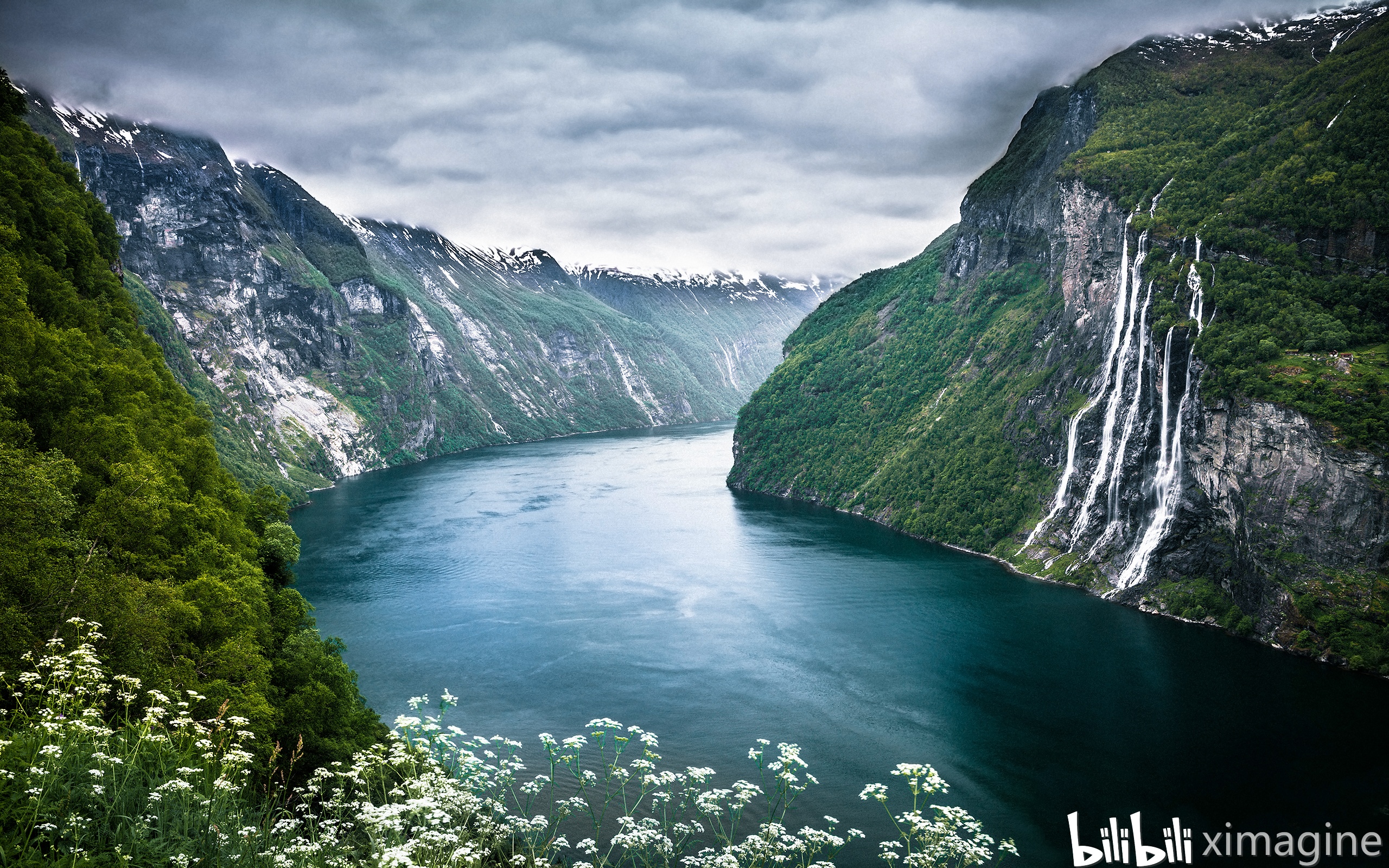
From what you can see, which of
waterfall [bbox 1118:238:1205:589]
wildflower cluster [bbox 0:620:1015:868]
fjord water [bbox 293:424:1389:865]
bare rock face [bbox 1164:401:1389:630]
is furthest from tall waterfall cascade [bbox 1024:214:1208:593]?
wildflower cluster [bbox 0:620:1015:868]

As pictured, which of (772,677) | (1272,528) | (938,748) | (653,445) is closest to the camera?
(938,748)

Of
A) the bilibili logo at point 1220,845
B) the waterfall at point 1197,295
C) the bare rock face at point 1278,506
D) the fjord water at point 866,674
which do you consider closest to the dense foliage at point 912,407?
the fjord water at point 866,674

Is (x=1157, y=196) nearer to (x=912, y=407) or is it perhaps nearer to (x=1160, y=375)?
(x=1160, y=375)

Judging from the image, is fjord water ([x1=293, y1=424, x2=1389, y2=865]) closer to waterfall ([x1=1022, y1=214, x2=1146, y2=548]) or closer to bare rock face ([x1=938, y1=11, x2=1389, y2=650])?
bare rock face ([x1=938, y1=11, x2=1389, y2=650])

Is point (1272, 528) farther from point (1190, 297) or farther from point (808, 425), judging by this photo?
point (808, 425)

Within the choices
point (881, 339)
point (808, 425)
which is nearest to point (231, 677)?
point (808, 425)

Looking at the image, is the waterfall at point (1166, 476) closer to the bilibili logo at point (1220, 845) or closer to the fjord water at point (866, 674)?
the fjord water at point (866, 674)
